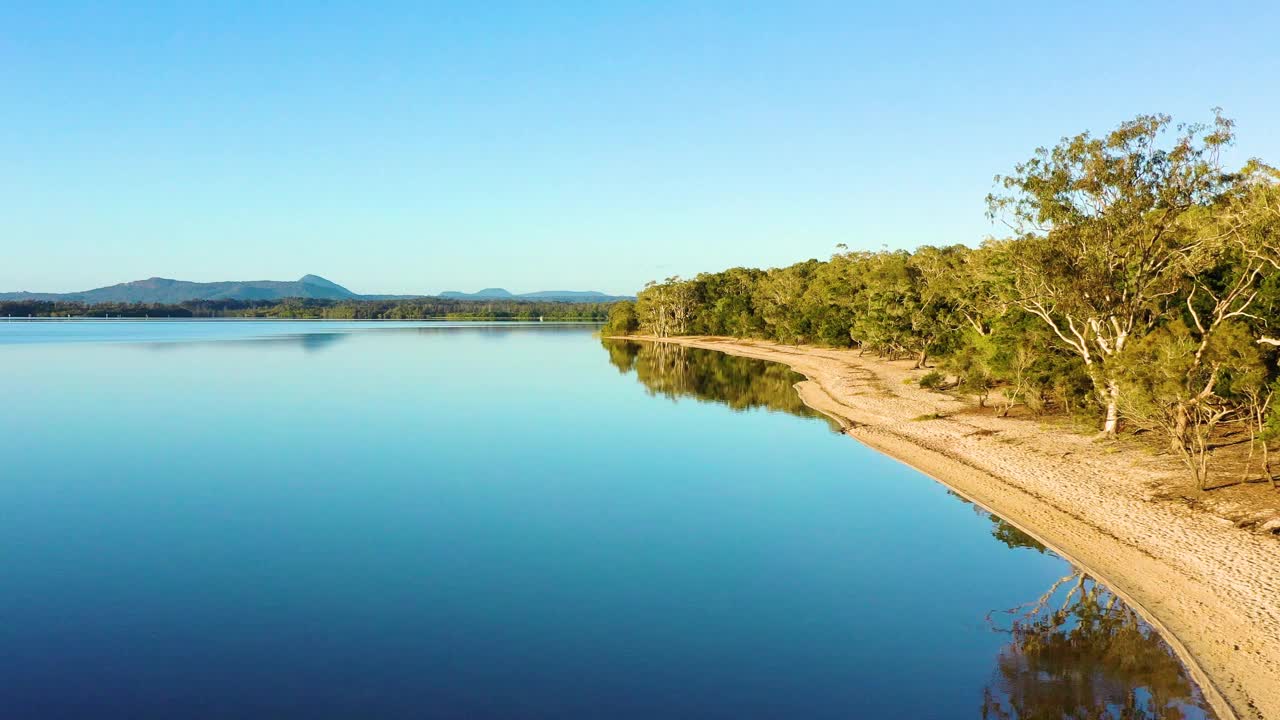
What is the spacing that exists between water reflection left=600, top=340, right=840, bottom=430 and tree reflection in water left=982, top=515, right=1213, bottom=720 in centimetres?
2453

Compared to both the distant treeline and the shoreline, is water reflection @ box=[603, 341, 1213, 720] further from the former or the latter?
the distant treeline

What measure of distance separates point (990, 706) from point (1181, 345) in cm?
1454

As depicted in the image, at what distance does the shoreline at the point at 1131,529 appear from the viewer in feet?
40.7

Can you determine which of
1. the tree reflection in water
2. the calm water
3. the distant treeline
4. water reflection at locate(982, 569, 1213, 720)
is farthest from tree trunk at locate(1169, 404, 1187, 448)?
water reflection at locate(982, 569, 1213, 720)

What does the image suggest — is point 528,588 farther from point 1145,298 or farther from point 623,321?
point 623,321

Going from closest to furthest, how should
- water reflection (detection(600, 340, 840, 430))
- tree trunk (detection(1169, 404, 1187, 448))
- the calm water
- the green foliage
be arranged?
1. the calm water
2. tree trunk (detection(1169, 404, 1187, 448))
3. water reflection (detection(600, 340, 840, 430))
4. the green foliage

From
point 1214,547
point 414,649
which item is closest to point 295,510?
point 414,649

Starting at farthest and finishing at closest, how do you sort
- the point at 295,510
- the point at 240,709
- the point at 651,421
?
the point at 651,421 < the point at 295,510 < the point at 240,709

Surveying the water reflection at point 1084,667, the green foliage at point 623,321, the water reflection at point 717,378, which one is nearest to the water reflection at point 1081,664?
the water reflection at point 1084,667

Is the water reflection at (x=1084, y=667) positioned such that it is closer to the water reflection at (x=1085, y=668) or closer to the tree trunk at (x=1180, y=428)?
the water reflection at (x=1085, y=668)

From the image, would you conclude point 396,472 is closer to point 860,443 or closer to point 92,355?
point 860,443

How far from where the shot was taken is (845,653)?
1347 centimetres

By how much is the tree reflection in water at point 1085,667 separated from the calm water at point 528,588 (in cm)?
6

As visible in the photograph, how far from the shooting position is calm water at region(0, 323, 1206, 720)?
12.0m
